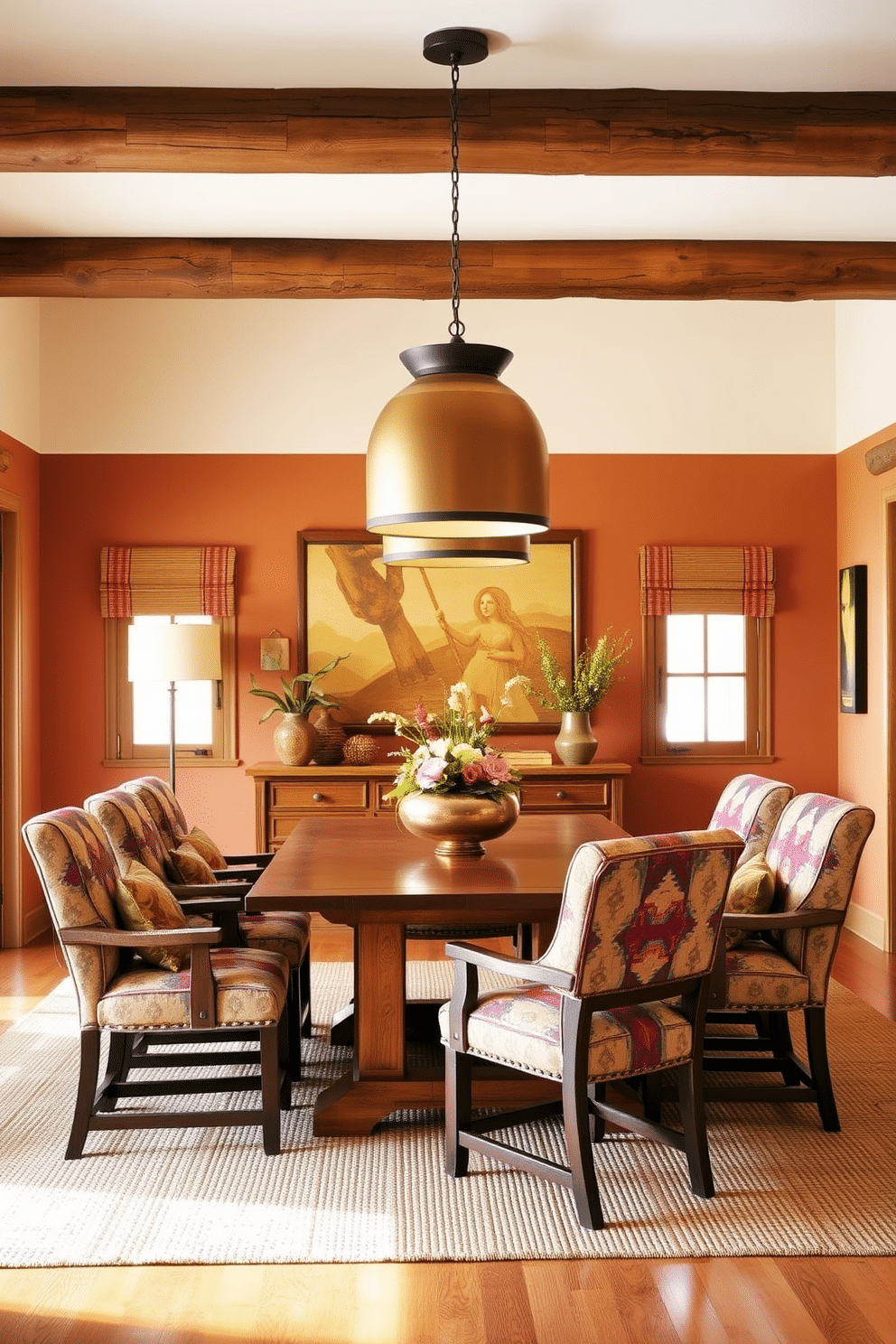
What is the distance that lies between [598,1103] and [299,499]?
4.17 m

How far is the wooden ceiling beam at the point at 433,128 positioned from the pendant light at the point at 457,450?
1044 millimetres

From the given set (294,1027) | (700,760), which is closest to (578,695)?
(700,760)

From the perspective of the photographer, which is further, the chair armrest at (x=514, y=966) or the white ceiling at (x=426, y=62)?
the white ceiling at (x=426, y=62)

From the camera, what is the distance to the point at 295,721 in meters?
6.53

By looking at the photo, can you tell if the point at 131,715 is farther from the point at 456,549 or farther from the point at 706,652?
the point at 456,549

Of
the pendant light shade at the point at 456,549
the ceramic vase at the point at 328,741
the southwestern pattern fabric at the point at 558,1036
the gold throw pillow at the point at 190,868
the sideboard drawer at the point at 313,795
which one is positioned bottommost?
the southwestern pattern fabric at the point at 558,1036

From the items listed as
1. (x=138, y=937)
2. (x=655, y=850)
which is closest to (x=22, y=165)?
(x=138, y=937)

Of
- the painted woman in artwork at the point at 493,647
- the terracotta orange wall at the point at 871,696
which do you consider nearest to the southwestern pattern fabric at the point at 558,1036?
the terracotta orange wall at the point at 871,696

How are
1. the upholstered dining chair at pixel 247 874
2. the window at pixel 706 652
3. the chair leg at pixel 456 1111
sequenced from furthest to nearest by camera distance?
1. the window at pixel 706 652
2. the upholstered dining chair at pixel 247 874
3. the chair leg at pixel 456 1111

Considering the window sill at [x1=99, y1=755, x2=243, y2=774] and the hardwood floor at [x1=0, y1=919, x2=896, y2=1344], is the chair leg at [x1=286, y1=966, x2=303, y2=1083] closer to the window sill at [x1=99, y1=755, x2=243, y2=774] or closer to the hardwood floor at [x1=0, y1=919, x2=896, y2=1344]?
the hardwood floor at [x1=0, y1=919, x2=896, y2=1344]

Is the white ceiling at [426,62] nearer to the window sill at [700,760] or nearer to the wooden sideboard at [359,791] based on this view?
the wooden sideboard at [359,791]

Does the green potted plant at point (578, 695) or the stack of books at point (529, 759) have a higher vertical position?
the green potted plant at point (578, 695)

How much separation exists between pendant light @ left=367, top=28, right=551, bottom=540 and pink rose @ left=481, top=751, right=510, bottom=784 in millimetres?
1069

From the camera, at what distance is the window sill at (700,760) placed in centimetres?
692
